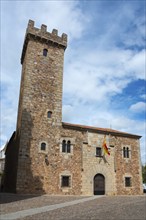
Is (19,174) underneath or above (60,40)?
underneath

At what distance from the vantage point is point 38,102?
18.4 metres

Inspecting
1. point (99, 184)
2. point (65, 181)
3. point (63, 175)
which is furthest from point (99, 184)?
point (63, 175)

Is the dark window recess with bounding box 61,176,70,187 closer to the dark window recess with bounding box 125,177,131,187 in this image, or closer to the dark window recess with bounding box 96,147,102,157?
the dark window recess with bounding box 96,147,102,157

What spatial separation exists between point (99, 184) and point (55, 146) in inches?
211

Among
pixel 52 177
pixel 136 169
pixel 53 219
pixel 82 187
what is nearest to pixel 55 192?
pixel 52 177

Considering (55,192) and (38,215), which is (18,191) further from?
(38,215)

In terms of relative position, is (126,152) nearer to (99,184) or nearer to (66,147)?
(99,184)

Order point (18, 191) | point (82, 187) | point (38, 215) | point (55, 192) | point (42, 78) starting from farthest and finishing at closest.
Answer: point (42, 78)
point (82, 187)
point (55, 192)
point (18, 191)
point (38, 215)

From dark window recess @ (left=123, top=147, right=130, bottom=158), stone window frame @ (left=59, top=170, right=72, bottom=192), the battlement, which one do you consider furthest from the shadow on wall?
dark window recess @ (left=123, top=147, right=130, bottom=158)

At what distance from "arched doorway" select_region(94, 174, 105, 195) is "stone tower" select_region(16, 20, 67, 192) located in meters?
5.10

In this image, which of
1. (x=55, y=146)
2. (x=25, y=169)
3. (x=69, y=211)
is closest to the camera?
(x=69, y=211)

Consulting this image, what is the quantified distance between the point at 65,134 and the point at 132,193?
849 centimetres

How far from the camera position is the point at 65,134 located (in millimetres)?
18609

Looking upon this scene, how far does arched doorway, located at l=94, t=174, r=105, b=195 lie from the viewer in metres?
18.8
